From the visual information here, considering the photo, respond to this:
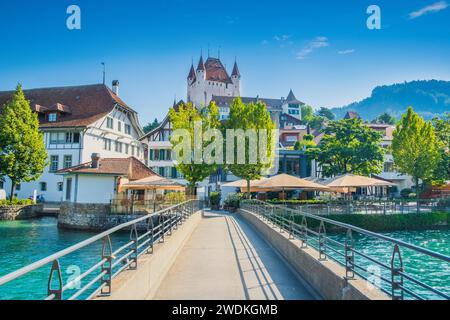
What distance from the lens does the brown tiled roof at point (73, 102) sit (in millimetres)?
41531

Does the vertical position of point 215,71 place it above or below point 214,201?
above

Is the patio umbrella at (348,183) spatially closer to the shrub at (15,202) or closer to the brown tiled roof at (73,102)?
the brown tiled roof at (73,102)

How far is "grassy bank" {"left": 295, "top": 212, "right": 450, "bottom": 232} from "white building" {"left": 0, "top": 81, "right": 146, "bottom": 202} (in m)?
25.7

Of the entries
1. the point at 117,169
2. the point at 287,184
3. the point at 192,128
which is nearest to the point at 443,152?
the point at 287,184

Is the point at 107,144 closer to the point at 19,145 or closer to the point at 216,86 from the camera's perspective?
the point at 19,145

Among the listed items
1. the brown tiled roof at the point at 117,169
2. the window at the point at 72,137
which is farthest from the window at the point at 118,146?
the brown tiled roof at the point at 117,169

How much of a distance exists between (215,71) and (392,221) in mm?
105416

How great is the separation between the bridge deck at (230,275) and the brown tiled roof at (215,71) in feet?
382

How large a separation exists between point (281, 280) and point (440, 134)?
1748 inches

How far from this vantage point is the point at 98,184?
29.9 m

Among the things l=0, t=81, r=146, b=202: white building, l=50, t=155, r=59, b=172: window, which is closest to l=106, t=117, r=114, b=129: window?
l=0, t=81, r=146, b=202: white building

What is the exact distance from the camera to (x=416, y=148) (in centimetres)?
3912
